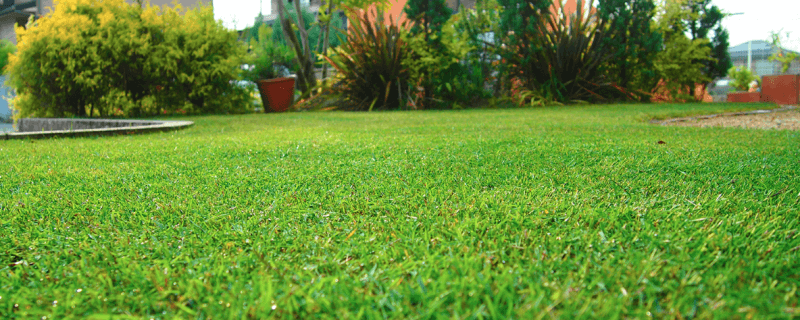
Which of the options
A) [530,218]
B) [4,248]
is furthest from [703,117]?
[4,248]

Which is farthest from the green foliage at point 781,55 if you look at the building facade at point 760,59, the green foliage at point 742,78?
the green foliage at point 742,78

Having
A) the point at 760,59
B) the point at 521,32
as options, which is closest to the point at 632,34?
the point at 521,32

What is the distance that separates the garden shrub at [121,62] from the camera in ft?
21.6

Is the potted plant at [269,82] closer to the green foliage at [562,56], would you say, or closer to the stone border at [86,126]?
the stone border at [86,126]

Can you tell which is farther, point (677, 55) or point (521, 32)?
point (677, 55)

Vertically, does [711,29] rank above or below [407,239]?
above

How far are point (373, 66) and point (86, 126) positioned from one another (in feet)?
14.8

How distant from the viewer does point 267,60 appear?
10.4 meters

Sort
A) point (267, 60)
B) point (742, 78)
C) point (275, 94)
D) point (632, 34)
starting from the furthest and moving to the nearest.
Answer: point (742, 78), point (267, 60), point (275, 94), point (632, 34)

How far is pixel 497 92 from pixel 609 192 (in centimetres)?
761

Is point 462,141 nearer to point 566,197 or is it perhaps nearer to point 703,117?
point 566,197

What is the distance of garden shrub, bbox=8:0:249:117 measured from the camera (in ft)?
21.6

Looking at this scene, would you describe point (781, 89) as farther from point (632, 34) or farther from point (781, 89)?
point (632, 34)

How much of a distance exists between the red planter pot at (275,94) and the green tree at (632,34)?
5.87 metres
